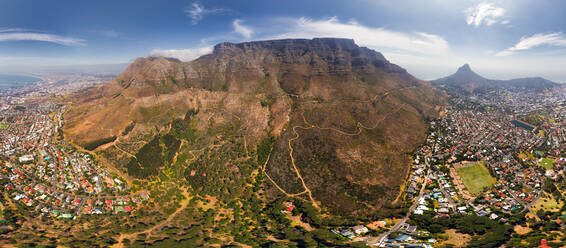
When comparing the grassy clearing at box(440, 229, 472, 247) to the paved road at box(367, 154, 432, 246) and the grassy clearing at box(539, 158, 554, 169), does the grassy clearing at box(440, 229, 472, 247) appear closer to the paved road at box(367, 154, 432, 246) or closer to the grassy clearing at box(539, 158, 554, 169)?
the paved road at box(367, 154, 432, 246)

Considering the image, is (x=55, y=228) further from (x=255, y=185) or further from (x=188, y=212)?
(x=255, y=185)

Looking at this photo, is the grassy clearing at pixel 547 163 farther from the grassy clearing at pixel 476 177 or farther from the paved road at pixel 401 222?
the paved road at pixel 401 222

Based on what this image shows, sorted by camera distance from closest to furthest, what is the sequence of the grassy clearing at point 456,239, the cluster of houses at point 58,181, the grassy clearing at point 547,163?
the grassy clearing at point 456,239 < the cluster of houses at point 58,181 < the grassy clearing at point 547,163

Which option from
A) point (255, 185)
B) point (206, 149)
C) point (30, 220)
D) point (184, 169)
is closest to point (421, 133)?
point (255, 185)

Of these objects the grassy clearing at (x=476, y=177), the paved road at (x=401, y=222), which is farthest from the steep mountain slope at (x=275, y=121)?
the grassy clearing at (x=476, y=177)

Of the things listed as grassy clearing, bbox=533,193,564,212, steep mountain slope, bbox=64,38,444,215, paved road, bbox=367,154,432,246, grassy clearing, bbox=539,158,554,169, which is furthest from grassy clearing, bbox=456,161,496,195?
steep mountain slope, bbox=64,38,444,215

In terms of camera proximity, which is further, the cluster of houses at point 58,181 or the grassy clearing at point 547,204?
the cluster of houses at point 58,181
